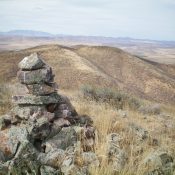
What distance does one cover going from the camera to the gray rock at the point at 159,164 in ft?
22.7

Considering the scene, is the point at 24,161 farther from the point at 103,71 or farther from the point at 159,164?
the point at 103,71

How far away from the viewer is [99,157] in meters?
7.26

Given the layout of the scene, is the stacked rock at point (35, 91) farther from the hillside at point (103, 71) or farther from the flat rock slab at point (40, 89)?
the hillside at point (103, 71)

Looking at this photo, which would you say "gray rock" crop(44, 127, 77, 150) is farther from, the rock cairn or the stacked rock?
the stacked rock

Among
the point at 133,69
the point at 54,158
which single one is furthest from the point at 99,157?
the point at 133,69

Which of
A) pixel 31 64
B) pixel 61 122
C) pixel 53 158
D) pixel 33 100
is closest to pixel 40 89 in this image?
pixel 33 100

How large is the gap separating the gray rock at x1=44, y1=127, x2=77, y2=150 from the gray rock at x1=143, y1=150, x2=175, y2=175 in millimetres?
1667

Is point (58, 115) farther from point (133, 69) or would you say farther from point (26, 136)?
point (133, 69)

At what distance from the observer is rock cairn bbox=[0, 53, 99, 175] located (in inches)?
272

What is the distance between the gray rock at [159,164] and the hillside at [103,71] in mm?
19933

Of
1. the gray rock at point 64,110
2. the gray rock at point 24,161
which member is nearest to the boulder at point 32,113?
the gray rock at point 64,110

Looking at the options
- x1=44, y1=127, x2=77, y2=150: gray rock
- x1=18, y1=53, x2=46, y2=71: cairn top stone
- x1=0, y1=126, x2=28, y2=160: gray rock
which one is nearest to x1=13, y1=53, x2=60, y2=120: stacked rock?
x1=18, y1=53, x2=46, y2=71: cairn top stone

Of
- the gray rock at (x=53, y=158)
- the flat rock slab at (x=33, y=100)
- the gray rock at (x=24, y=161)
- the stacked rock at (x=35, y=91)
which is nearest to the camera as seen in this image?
the gray rock at (x=24, y=161)

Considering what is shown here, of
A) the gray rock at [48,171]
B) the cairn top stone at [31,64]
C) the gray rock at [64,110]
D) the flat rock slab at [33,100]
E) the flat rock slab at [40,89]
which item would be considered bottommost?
the gray rock at [48,171]
